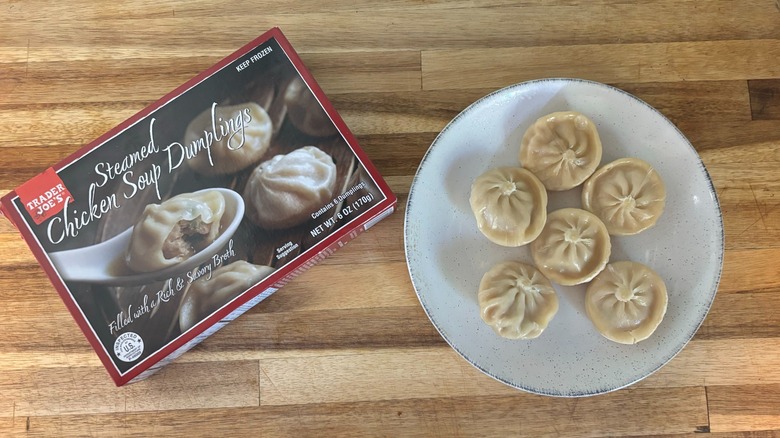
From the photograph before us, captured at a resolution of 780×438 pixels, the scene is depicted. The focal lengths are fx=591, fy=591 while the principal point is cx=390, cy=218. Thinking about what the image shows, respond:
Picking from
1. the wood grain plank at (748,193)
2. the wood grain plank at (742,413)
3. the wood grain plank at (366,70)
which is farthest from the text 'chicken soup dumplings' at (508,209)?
the wood grain plank at (742,413)

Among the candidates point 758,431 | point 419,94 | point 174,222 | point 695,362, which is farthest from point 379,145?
point 758,431

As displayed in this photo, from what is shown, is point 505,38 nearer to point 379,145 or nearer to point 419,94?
point 419,94

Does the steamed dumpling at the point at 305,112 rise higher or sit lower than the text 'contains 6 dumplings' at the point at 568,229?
higher

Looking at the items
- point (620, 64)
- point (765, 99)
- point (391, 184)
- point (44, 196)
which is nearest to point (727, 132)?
point (765, 99)

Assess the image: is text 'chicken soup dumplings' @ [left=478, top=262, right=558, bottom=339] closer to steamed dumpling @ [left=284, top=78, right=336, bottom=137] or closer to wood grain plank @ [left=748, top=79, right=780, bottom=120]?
steamed dumpling @ [left=284, top=78, right=336, bottom=137]

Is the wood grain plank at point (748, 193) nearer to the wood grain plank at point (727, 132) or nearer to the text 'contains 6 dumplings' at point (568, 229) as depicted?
the wood grain plank at point (727, 132)

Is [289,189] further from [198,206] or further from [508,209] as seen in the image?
[508,209]

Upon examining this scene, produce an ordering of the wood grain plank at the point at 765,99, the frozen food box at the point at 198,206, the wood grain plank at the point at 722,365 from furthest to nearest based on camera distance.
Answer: the wood grain plank at the point at 765,99
the wood grain plank at the point at 722,365
the frozen food box at the point at 198,206
